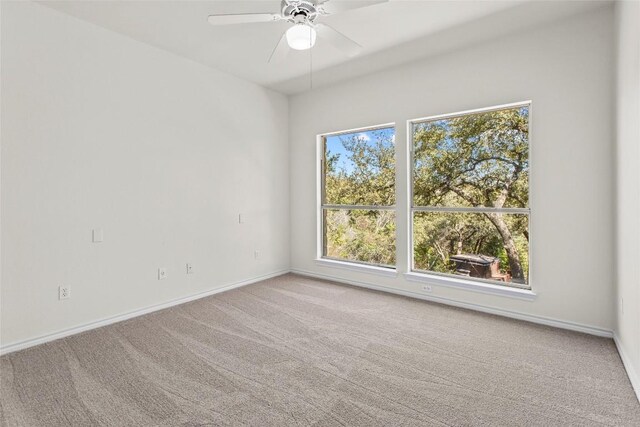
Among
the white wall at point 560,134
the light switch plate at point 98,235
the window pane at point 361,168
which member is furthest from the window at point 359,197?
the light switch plate at point 98,235

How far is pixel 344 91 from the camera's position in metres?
4.32

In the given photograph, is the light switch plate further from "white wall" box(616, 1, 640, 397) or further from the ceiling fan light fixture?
"white wall" box(616, 1, 640, 397)

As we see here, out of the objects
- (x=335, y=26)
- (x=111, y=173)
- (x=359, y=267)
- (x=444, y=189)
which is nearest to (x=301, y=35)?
(x=335, y=26)

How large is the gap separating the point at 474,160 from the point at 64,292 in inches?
161

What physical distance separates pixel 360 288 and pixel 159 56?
11.6 feet

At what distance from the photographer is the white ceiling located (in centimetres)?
262

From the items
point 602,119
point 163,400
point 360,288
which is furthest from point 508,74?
point 163,400

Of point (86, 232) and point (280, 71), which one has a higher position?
point (280, 71)

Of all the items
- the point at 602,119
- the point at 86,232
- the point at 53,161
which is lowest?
the point at 86,232

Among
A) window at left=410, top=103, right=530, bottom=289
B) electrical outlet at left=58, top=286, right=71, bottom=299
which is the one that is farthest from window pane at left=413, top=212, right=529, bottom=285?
electrical outlet at left=58, top=286, right=71, bottom=299

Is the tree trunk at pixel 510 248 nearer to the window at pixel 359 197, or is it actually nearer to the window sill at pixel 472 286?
the window sill at pixel 472 286

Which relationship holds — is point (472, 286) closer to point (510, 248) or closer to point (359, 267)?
point (510, 248)

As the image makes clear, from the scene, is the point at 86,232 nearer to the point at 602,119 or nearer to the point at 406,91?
the point at 406,91

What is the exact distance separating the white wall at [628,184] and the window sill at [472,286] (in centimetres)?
68
